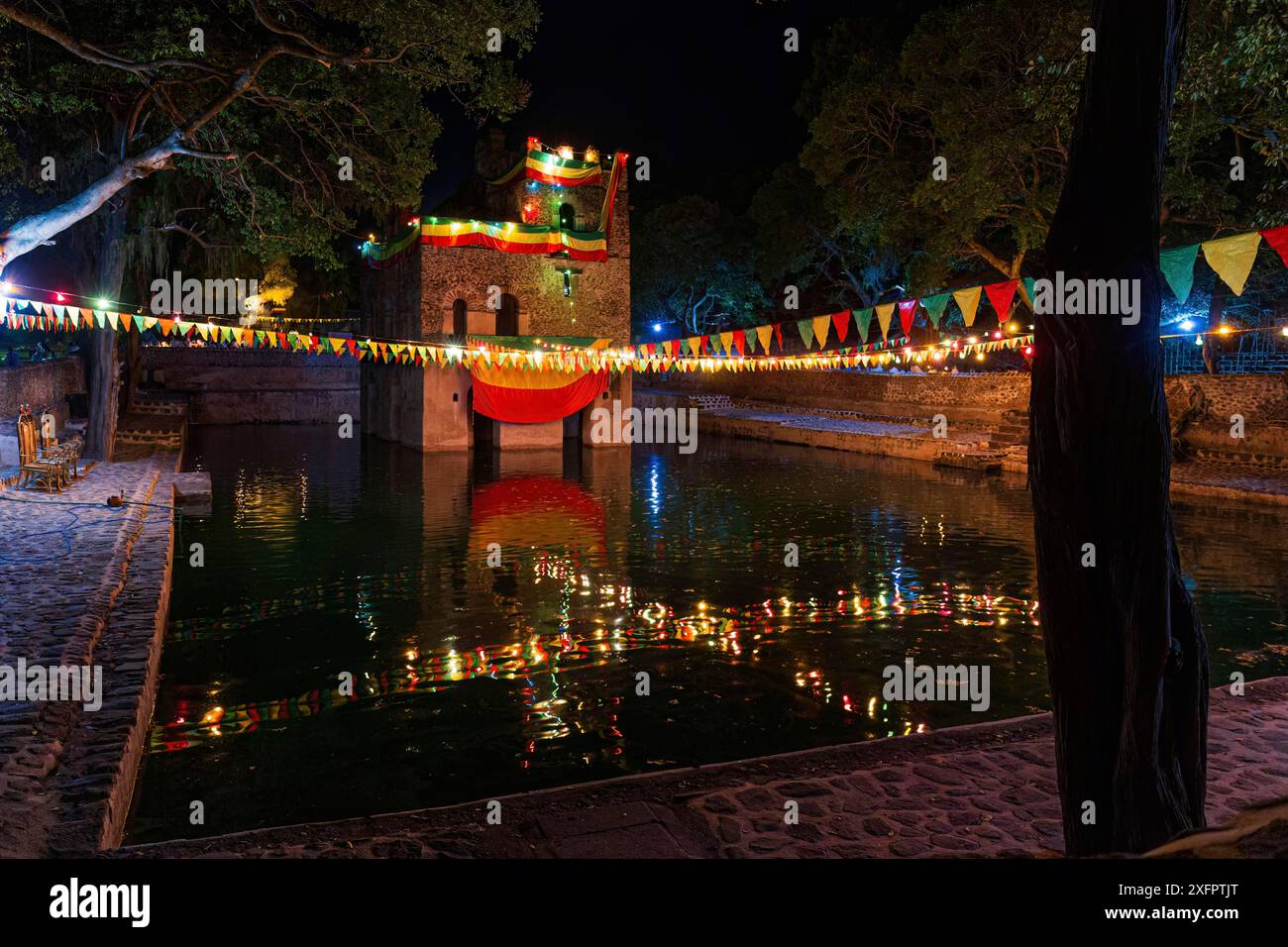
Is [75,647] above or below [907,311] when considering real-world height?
below

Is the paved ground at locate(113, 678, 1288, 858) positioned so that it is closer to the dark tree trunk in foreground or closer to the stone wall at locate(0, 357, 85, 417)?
the dark tree trunk in foreground

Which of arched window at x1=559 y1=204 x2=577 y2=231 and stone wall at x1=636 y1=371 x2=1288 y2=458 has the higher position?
arched window at x1=559 y1=204 x2=577 y2=231

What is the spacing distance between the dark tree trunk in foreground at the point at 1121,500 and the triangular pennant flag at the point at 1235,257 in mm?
8581

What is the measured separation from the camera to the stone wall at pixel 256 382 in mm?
37844

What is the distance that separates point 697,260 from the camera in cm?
4825

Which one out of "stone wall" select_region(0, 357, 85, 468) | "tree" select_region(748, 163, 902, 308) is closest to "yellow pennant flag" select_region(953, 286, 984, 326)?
"stone wall" select_region(0, 357, 85, 468)

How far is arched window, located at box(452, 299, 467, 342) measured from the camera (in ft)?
89.8

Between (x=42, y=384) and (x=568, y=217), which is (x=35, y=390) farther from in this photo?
(x=568, y=217)

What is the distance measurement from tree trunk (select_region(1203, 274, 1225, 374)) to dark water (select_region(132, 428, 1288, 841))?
24.8 ft

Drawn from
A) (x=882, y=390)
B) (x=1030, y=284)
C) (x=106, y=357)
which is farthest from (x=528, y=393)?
(x=1030, y=284)

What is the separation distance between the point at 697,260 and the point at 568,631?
40.6 metres

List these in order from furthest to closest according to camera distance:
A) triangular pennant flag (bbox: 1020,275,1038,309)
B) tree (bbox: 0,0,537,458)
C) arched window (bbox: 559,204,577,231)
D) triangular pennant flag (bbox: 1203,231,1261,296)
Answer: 1. arched window (bbox: 559,204,577,231)
2. tree (bbox: 0,0,537,458)
3. triangular pennant flag (bbox: 1203,231,1261,296)
4. triangular pennant flag (bbox: 1020,275,1038,309)

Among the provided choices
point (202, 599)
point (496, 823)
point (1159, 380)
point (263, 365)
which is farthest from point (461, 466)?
point (1159, 380)

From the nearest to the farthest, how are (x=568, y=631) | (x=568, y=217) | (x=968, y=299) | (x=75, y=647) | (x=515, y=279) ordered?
(x=75, y=647) → (x=568, y=631) → (x=968, y=299) → (x=515, y=279) → (x=568, y=217)
